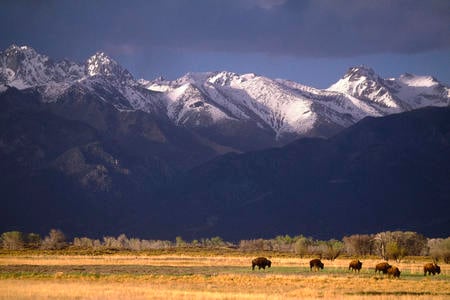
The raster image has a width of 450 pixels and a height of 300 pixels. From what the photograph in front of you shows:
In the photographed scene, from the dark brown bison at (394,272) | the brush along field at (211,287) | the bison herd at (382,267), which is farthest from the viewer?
the bison herd at (382,267)

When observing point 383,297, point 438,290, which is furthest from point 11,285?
point 438,290

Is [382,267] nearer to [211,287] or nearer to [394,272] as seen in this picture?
[394,272]

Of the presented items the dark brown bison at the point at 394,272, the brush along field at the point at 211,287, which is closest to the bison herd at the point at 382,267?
the dark brown bison at the point at 394,272

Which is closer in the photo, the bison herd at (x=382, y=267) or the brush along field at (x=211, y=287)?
the brush along field at (x=211, y=287)

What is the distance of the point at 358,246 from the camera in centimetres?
17550

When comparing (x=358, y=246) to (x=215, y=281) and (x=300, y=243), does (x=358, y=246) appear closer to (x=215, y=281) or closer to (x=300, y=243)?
(x=300, y=243)

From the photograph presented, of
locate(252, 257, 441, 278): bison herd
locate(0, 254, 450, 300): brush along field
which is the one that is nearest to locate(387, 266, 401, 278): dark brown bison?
locate(252, 257, 441, 278): bison herd

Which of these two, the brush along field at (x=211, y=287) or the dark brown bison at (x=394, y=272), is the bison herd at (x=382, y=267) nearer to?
the dark brown bison at (x=394, y=272)

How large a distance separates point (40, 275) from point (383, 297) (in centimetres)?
3267

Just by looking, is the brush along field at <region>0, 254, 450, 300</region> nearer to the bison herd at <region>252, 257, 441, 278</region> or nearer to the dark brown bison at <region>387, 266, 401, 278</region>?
A: the dark brown bison at <region>387, 266, 401, 278</region>

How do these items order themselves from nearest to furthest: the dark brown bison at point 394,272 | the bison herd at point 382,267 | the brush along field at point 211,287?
the brush along field at point 211,287 < the dark brown bison at point 394,272 < the bison herd at point 382,267

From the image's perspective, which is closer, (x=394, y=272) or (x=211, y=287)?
(x=211, y=287)

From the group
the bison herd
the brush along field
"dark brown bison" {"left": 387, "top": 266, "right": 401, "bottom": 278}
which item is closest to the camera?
the brush along field

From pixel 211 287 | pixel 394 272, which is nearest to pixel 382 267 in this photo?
pixel 394 272
